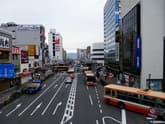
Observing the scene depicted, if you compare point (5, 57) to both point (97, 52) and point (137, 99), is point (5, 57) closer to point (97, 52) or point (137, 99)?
point (137, 99)

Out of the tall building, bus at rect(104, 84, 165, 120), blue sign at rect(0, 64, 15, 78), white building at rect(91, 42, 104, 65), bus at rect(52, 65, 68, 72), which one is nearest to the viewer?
bus at rect(104, 84, 165, 120)

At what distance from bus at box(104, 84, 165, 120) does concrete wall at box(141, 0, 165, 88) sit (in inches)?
515

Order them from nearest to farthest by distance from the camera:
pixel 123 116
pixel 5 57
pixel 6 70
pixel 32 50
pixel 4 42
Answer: pixel 123 116 → pixel 6 70 → pixel 4 42 → pixel 5 57 → pixel 32 50

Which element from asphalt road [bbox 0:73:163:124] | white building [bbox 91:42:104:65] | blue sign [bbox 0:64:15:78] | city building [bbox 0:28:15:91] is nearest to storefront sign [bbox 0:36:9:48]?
city building [bbox 0:28:15:91]

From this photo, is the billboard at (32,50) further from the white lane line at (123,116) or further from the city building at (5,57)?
the white lane line at (123,116)

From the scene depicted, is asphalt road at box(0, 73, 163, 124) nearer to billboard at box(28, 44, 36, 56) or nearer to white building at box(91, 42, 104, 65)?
billboard at box(28, 44, 36, 56)

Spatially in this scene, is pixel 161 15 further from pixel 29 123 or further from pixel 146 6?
pixel 29 123

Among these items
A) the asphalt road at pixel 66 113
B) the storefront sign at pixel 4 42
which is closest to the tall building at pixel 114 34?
the storefront sign at pixel 4 42

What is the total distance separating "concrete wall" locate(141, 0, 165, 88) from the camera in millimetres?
45844

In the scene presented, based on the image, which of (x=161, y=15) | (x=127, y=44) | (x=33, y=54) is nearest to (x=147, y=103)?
(x=161, y=15)

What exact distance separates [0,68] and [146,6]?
26162mm

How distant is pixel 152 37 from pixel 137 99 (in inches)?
743

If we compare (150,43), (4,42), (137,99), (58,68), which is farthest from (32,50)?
(137,99)

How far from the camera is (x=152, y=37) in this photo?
46.2m
